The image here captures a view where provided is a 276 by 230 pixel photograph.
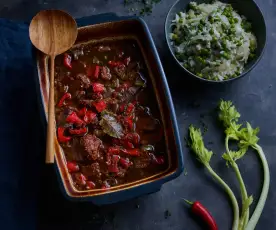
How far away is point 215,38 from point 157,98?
57 centimetres

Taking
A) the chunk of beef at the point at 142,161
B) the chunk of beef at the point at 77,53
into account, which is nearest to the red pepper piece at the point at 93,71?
the chunk of beef at the point at 77,53

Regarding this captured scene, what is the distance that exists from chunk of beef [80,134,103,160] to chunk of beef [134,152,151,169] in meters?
0.24

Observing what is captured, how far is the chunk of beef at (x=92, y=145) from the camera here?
3.30m

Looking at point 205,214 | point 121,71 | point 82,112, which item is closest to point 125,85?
point 121,71

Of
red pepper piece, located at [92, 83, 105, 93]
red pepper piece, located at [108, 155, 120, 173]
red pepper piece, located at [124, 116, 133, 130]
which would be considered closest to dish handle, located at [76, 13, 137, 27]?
red pepper piece, located at [92, 83, 105, 93]

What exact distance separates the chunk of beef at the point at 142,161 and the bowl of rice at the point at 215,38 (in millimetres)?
647

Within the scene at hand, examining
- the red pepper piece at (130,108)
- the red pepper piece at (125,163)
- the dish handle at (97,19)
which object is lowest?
the red pepper piece at (125,163)

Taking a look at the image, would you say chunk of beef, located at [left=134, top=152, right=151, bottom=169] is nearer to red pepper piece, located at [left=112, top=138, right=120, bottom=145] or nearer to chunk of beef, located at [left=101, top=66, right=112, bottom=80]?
red pepper piece, located at [left=112, top=138, right=120, bottom=145]

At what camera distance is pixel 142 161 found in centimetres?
333

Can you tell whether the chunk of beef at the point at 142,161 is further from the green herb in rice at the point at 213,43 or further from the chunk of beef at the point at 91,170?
the green herb in rice at the point at 213,43

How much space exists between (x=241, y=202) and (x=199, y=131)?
0.56m

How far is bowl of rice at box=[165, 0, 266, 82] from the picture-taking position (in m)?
3.58

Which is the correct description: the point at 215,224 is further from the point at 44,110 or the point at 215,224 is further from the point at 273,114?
the point at 44,110

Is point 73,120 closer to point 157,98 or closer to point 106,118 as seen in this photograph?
point 106,118
